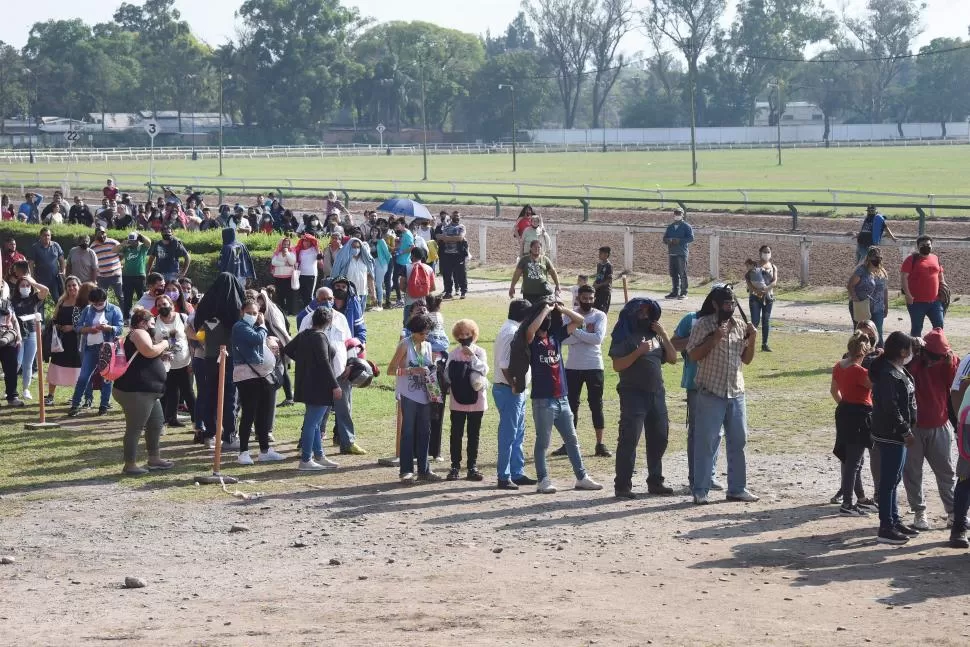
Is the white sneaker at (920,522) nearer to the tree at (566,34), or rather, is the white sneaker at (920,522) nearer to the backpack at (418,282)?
the backpack at (418,282)

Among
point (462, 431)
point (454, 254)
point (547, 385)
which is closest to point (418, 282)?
point (454, 254)

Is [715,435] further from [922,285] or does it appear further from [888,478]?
[922,285]

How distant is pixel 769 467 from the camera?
1156 cm

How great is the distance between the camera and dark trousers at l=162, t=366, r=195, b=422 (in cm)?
1341

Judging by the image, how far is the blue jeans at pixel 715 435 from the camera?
1015 centimetres

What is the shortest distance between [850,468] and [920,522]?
614 millimetres

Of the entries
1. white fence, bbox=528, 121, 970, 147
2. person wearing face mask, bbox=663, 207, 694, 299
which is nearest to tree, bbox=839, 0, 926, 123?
white fence, bbox=528, 121, 970, 147

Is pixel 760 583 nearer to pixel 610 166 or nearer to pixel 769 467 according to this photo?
pixel 769 467

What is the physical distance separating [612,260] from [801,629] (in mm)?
23797

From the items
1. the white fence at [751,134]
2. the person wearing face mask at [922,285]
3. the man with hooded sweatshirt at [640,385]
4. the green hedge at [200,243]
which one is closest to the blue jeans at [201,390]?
the man with hooded sweatshirt at [640,385]

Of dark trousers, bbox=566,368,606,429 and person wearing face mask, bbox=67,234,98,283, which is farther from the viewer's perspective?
person wearing face mask, bbox=67,234,98,283

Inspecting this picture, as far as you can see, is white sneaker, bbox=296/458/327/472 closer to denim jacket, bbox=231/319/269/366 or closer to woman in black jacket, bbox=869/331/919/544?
denim jacket, bbox=231/319/269/366

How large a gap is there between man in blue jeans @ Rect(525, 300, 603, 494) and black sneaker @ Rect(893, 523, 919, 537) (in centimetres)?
255

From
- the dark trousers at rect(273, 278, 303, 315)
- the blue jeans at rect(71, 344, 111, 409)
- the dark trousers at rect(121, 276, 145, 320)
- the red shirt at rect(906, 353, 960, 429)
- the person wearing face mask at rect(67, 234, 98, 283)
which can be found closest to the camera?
the red shirt at rect(906, 353, 960, 429)
